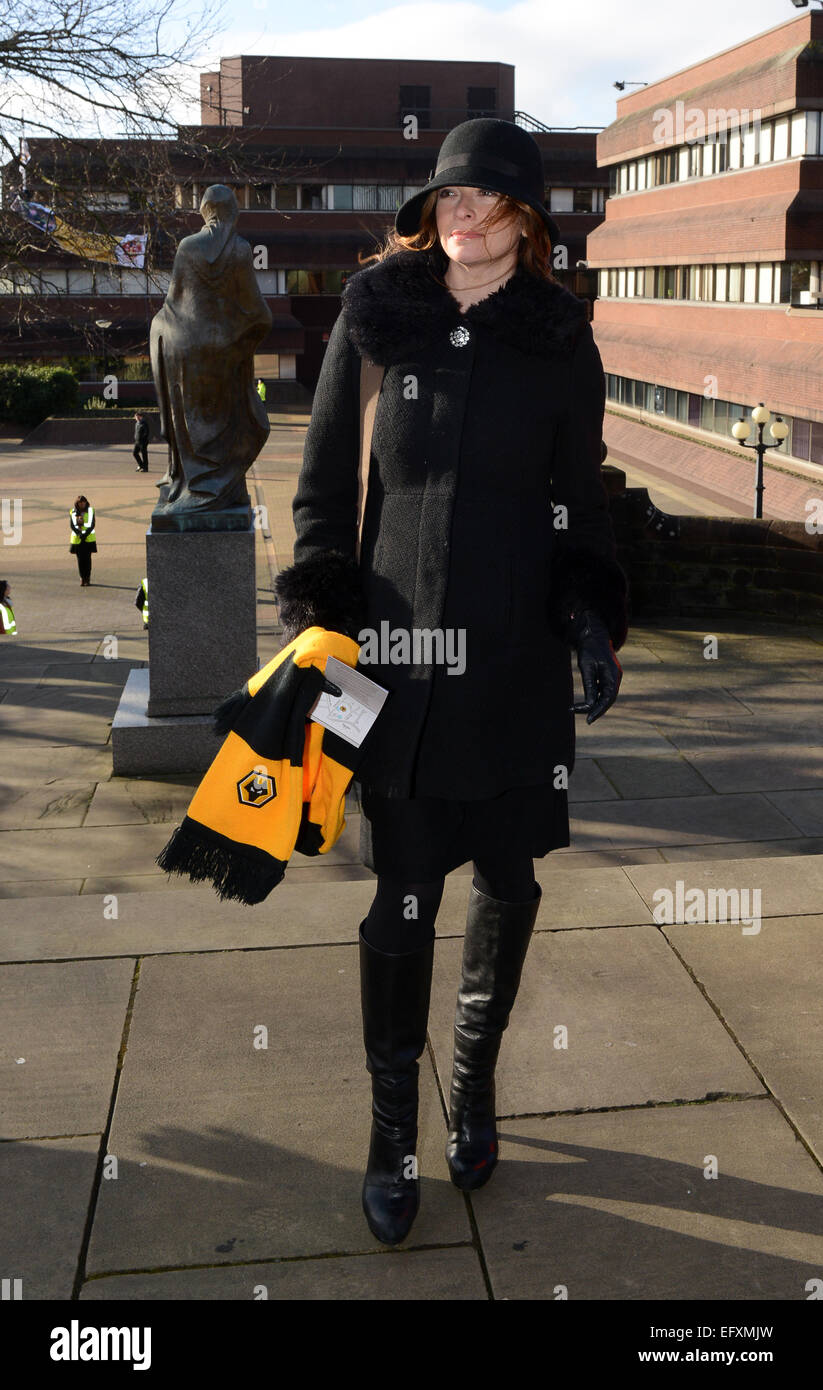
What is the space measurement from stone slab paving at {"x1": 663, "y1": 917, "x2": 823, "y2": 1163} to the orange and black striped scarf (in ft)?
4.85

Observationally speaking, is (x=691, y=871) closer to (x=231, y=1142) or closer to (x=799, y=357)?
(x=231, y=1142)

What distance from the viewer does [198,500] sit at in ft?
26.2

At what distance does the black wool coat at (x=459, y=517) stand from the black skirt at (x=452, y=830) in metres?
0.05

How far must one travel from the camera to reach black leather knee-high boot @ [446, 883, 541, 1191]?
10.3ft

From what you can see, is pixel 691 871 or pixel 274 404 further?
pixel 274 404

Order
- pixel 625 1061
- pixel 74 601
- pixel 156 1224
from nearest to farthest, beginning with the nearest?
pixel 156 1224, pixel 625 1061, pixel 74 601

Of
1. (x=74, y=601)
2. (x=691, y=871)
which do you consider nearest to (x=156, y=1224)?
Answer: (x=691, y=871)

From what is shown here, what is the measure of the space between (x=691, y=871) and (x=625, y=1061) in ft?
4.93

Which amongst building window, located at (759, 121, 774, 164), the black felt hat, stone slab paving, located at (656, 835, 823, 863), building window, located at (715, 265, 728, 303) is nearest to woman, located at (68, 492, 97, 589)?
stone slab paving, located at (656, 835, 823, 863)

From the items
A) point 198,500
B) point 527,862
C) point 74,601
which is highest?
point 198,500

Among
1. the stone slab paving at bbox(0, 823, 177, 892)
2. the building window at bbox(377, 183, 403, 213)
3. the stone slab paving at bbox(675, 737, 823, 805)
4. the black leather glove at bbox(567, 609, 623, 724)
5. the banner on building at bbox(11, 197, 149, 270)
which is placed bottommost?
the stone slab paving at bbox(0, 823, 177, 892)

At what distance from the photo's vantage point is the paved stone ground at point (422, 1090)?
2.89m

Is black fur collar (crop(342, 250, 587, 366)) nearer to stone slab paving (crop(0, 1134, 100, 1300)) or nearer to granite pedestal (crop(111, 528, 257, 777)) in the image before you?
stone slab paving (crop(0, 1134, 100, 1300))
